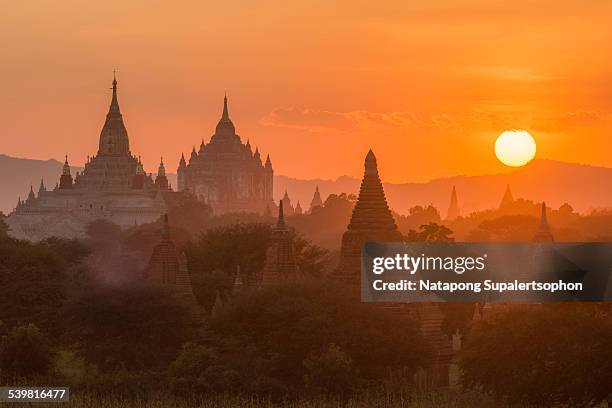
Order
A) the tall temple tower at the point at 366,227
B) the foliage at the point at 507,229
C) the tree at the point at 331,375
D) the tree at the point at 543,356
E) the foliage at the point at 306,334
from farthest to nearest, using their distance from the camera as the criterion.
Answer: the foliage at the point at 507,229 → the tall temple tower at the point at 366,227 → the foliage at the point at 306,334 → the tree at the point at 331,375 → the tree at the point at 543,356

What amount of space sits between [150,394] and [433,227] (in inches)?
2059

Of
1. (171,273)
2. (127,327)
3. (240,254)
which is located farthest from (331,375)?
(240,254)

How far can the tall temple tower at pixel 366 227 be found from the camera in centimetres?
7612

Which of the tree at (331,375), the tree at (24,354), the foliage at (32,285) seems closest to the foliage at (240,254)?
the foliage at (32,285)

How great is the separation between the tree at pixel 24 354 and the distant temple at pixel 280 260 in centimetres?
1465

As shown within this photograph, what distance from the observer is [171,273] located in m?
87.6

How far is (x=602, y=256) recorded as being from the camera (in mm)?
73188

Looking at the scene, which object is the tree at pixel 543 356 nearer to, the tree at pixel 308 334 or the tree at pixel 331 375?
the tree at pixel 308 334

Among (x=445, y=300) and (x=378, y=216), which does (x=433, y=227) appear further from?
(x=378, y=216)

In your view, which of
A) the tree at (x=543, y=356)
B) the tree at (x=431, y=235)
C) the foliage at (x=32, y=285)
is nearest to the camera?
the tree at (x=543, y=356)

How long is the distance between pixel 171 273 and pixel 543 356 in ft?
103

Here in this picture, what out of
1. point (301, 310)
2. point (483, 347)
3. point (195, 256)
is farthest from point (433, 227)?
point (483, 347)

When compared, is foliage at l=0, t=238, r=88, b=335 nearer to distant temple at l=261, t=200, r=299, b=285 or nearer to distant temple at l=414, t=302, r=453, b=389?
distant temple at l=261, t=200, r=299, b=285

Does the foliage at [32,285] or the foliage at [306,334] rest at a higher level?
the foliage at [32,285]
